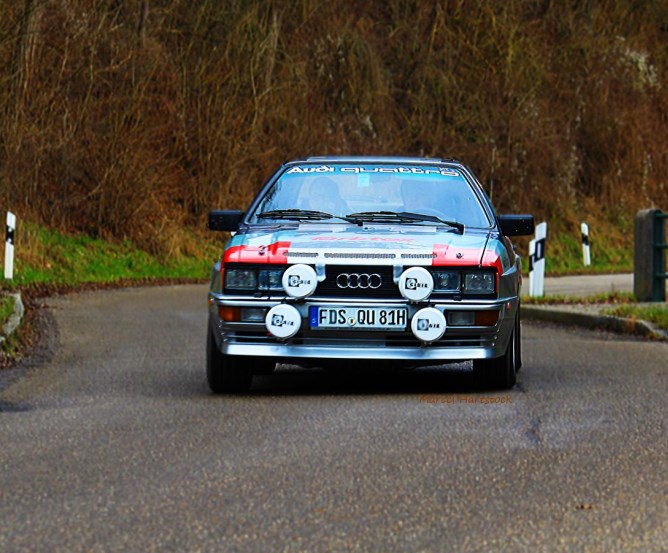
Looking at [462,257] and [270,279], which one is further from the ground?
[462,257]

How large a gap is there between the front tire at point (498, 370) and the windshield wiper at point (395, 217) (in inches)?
34.4

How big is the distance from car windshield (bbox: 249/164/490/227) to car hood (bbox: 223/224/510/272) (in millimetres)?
422

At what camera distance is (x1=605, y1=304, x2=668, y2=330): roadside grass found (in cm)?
1600

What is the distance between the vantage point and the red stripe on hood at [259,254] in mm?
9891

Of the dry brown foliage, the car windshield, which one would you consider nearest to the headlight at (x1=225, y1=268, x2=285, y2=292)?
the car windshield

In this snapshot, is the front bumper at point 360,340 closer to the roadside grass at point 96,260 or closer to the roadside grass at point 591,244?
the roadside grass at point 96,260

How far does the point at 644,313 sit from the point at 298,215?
6.97 meters

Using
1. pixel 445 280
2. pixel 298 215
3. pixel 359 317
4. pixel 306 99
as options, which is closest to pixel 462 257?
pixel 445 280

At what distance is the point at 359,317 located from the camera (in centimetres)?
981

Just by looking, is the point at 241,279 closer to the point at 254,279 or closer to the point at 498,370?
the point at 254,279

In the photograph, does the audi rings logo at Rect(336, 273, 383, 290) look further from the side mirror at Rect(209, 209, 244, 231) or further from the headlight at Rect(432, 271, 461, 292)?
the side mirror at Rect(209, 209, 244, 231)

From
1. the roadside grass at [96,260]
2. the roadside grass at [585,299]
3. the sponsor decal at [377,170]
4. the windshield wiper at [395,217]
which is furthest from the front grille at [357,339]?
the roadside grass at [96,260]

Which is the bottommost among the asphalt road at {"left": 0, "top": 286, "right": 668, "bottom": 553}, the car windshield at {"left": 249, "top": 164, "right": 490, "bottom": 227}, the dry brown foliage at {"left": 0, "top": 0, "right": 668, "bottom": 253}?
the asphalt road at {"left": 0, "top": 286, "right": 668, "bottom": 553}

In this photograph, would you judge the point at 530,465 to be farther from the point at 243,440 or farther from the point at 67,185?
the point at 67,185
